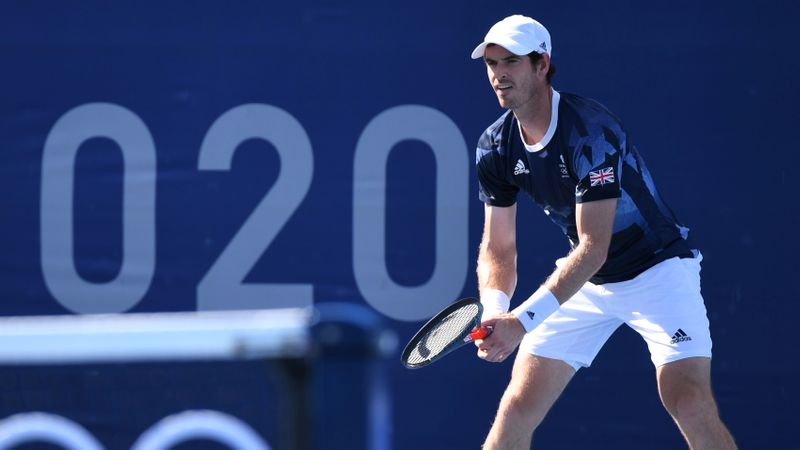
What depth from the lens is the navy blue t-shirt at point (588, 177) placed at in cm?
338

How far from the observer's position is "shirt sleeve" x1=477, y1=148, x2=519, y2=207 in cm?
364

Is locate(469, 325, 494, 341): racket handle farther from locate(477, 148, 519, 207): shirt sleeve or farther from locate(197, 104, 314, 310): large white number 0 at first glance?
locate(197, 104, 314, 310): large white number 0

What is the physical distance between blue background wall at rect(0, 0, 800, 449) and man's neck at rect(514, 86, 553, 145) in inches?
30.2

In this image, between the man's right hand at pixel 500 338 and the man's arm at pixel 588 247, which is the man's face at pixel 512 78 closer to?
the man's arm at pixel 588 247

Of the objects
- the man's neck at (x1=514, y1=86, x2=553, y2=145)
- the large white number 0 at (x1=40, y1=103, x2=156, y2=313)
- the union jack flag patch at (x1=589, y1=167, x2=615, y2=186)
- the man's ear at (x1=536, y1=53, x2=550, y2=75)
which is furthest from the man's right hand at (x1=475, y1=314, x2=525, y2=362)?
the large white number 0 at (x1=40, y1=103, x2=156, y2=313)

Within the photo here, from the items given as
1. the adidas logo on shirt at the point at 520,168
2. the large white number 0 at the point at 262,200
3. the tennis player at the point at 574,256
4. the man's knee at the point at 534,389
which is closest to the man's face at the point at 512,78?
the tennis player at the point at 574,256

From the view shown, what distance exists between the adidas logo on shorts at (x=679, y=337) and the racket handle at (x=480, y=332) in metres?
0.55

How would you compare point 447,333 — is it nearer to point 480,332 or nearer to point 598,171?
point 480,332

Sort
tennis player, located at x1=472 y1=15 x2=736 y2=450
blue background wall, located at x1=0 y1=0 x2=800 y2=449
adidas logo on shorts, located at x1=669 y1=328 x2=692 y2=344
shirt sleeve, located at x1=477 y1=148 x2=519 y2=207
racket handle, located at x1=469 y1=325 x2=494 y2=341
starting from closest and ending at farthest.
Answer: racket handle, located at x1=469 y1=325 x2=494 y2=341 → tennis player, located at x1=472 y1=15 x2=736 y2=450 → adidas logo on shorts, located at x1=669 y1=328 x2=692 y2=344 → shirt sleeve, located at x1=477 y1=148 x2=519 y2=207 → blue background wall, located at x1=0 y1=0 x2=800 y2=449

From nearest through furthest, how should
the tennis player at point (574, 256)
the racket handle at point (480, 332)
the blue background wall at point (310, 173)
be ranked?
1. the racket handle at point (480, 332)
2. the tennis player at point (574, 256)
3. the blue background wall at point (310, 173)

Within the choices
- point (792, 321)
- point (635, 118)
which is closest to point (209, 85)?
point (635, 118)

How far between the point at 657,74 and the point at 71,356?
10.3 feet

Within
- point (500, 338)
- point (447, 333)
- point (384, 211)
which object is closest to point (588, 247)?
point (500, 338)

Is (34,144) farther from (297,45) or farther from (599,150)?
(599,150)
